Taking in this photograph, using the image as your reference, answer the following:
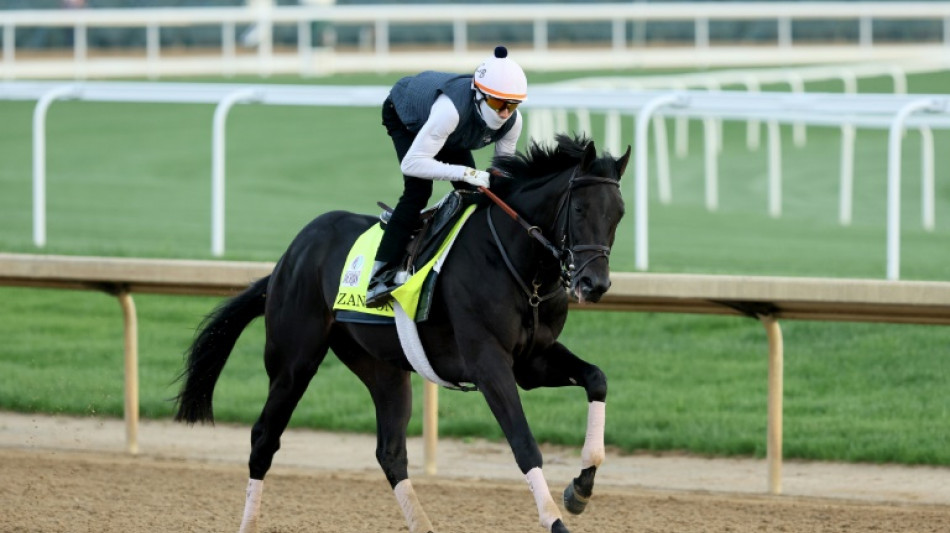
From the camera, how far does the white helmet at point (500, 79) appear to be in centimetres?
525

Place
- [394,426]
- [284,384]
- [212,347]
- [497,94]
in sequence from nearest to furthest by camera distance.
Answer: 1. [497,94]
2. [394,426]
3. [284,384]
4. [212,347]

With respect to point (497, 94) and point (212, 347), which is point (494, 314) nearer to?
point (497, 94)

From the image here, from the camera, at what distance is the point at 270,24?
30.3m

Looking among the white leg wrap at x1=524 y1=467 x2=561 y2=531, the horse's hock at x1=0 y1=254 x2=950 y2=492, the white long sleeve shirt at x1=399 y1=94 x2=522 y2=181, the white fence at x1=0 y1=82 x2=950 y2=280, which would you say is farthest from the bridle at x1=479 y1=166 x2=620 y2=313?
the white fence at x1=0 y1=82 x2=950 y2=280

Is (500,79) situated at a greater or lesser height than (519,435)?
greater

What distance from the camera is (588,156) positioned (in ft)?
16.5

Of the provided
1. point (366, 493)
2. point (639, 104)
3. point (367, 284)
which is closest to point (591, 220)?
point (367, 284)

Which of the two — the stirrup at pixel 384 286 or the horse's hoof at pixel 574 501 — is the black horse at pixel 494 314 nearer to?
the horse's hoof at pixel 574 501

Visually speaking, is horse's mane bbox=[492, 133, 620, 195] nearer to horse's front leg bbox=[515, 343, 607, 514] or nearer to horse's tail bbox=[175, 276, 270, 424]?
horse's front leg bbox=[515, 343, 607, 514]

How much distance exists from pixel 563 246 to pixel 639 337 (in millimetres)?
4397

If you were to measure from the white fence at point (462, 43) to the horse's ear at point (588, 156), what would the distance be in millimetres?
21841

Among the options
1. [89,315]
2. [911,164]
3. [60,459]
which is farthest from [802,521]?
[911,164]

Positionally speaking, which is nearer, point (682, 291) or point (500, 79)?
point (500, 79)

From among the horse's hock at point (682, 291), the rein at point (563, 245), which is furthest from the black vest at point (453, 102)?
the horse's hock at point (682, 291)
